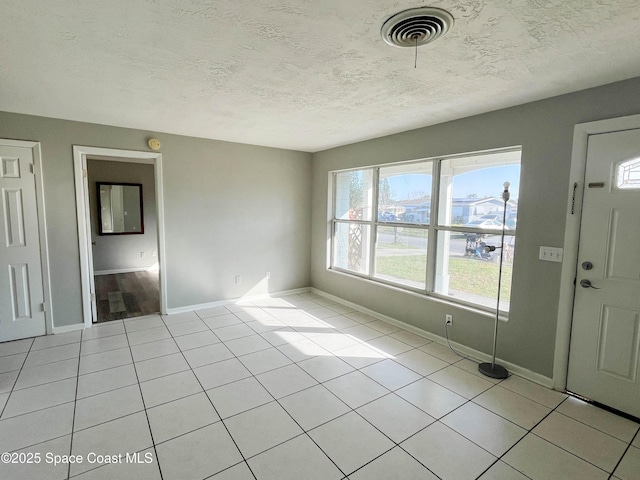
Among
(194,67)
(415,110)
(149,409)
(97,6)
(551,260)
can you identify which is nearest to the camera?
(97,6)

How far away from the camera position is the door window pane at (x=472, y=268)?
2.93 meters

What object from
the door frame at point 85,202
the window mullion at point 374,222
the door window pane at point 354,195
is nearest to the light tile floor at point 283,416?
the door frame at point 85,202

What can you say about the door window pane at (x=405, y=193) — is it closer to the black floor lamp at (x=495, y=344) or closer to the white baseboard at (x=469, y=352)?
the black floor lamp at (x=495, y=344)

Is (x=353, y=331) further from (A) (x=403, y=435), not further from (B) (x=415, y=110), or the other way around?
(B) (x=415, y=110)

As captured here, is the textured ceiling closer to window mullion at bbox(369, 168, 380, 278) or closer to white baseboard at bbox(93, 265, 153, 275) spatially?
window mullion at bbox(369, 168, 380, 278)

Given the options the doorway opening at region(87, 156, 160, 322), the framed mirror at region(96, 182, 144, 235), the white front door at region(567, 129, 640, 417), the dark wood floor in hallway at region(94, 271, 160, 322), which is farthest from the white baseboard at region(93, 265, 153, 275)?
the white front door at region(567, 129, 640, 417)

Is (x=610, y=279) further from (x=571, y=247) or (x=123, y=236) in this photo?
(x=123, y=236)

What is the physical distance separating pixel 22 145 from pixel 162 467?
351 centimetres

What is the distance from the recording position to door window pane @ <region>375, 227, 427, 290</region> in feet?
12.2

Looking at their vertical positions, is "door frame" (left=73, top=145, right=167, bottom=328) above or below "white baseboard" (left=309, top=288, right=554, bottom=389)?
above

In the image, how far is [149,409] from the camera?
2.25m

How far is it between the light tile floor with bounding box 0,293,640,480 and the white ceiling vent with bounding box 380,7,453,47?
7.86 ft

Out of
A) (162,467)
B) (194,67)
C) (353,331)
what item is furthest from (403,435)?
(194,67)

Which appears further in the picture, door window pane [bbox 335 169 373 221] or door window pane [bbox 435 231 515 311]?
door window pane [bbox 335 169 373 221]
